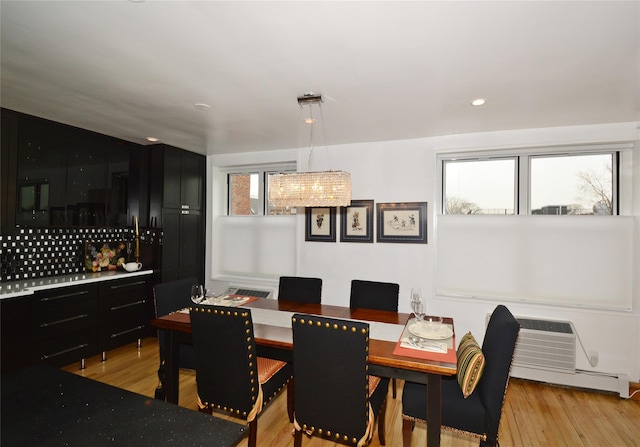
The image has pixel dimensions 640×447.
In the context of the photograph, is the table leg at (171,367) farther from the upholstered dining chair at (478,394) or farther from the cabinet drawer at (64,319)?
the upholstered dining chair at (478,394)

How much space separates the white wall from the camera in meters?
3.20

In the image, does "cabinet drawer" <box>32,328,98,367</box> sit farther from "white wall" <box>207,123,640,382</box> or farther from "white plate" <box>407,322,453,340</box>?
"white plate" <box>407,322,453,340</box>

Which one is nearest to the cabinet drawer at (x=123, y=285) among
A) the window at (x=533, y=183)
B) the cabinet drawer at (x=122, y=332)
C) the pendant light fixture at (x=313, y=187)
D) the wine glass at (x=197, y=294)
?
the cabinet drawer at (x=122, y=332)

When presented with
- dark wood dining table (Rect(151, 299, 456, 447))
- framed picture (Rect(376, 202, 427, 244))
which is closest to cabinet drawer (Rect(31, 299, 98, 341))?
dark wood dining table (Rect(151, 299, 456, 447))

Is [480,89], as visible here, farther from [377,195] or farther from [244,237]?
[244,237]

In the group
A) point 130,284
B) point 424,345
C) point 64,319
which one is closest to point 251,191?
point 130,284

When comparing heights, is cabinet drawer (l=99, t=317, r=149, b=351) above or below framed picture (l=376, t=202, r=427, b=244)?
below

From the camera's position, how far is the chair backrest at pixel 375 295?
118 inches

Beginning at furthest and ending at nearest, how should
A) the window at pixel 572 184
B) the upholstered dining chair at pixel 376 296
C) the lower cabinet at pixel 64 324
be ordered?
the window at pixel 572 184 → the lower cabinet at pixel 64 324 → the upholstered dining chair at pixel 376 296

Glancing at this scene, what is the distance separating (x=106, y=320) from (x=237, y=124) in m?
2.61

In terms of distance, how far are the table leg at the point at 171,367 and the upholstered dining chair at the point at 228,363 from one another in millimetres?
387

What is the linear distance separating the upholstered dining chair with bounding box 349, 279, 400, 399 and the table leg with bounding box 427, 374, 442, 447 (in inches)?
45.7

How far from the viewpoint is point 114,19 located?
1687 mm

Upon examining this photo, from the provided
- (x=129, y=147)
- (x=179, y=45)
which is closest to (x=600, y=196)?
(x=179, y=45)
